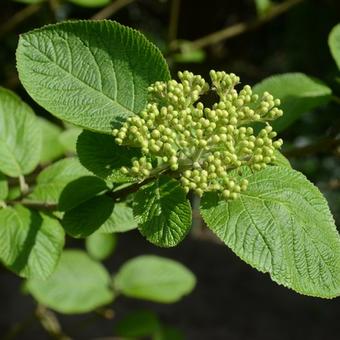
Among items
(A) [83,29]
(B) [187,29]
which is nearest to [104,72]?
(A) [83,29]

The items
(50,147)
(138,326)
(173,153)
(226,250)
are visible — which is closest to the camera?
(173,153)

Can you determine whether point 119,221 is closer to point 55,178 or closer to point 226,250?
point 55,178

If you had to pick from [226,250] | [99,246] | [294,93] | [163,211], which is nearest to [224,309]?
[226,250]

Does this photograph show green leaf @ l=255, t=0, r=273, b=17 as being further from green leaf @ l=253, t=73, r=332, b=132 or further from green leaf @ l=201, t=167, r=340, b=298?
green leaf @ l=201, t=167, r=340, b=298

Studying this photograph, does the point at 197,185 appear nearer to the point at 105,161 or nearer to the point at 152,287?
the point at 105,161

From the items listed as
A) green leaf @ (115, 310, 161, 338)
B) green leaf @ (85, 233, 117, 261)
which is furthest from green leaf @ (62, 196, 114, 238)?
green leaf @ (115, 310, 161, 338)
